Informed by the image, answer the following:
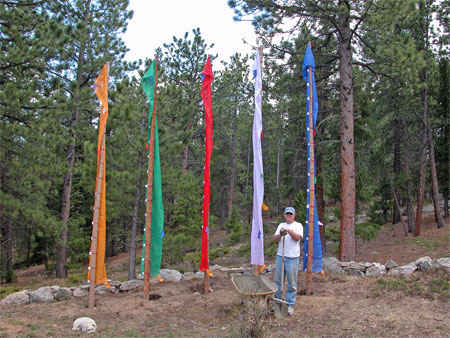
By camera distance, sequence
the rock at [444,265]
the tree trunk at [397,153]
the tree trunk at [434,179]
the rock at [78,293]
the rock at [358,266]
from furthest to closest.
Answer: the tree trunk at [397,153] < the tree trunk at [434,179] < the rock at [358,266] < the rock at [78,293] < the rock at [444,265]

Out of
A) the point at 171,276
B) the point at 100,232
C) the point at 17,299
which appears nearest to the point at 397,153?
the point at 171,276

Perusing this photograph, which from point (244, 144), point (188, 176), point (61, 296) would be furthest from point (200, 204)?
point (244, 144)

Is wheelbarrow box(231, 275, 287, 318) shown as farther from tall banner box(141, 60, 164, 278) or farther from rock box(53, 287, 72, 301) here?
rock box(53, 287, 72, 301)

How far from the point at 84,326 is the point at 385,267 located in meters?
6.29

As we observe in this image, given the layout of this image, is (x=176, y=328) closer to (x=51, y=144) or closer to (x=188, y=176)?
(x=188, y=176)

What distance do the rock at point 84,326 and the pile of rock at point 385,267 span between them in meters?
5.25

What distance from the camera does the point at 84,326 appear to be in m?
4.99

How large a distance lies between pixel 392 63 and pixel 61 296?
9414 mm

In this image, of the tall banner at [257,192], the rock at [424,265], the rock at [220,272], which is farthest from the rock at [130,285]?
the rock at [424,265]

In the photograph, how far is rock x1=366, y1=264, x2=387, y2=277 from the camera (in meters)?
7.39

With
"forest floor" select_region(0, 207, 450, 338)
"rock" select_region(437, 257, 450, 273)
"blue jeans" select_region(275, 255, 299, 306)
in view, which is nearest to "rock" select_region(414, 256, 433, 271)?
"rock" select_region(437, 257, 450, 273)

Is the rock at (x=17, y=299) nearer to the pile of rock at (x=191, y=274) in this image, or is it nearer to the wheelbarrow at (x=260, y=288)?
the pile of rock at (x=191, y=274)

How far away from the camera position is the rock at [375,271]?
24.2ft

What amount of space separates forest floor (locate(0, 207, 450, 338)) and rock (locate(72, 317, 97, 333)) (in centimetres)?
10
